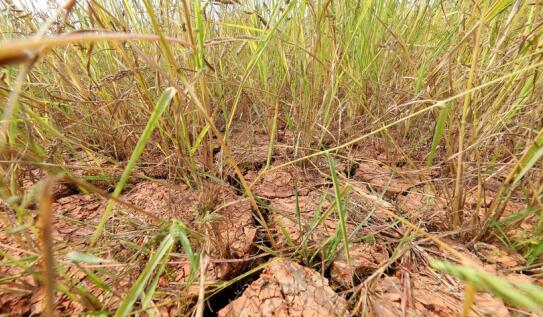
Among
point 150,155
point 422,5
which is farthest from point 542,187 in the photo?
point 150,155

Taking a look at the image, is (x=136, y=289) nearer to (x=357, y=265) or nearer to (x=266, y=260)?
(x=266, y=260)

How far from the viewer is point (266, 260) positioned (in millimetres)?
695

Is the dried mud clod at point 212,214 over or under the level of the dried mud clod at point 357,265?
over

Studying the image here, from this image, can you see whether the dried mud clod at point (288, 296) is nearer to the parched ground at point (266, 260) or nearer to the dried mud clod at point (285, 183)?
the parched ground at point (266, 260)

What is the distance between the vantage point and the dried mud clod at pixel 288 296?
0.57 meters

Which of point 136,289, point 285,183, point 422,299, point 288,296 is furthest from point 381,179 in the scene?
point 136,289

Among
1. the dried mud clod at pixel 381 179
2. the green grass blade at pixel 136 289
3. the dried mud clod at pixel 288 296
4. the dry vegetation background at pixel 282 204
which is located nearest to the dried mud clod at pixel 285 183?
the dry vegetation background at pixel 282 204

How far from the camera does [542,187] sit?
585 mm

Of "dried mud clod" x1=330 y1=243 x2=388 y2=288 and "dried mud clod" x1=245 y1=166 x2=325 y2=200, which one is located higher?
"dried mud clod" x1=245 y1=166 x2=325 y2=200

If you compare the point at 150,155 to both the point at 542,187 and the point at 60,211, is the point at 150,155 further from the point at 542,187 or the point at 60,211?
the point at 542,187

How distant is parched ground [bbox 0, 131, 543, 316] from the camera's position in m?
0.55

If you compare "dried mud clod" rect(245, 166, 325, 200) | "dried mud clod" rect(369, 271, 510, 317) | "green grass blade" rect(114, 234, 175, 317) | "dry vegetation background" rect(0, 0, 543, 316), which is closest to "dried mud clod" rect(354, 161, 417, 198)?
"dry vegetation background" rect(0, 0, 543, 316)

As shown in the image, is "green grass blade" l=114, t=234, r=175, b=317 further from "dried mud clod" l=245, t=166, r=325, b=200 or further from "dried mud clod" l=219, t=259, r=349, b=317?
"dried mud clod" l=245, t=166, r=325, b=200

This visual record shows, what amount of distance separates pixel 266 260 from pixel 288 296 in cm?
12
